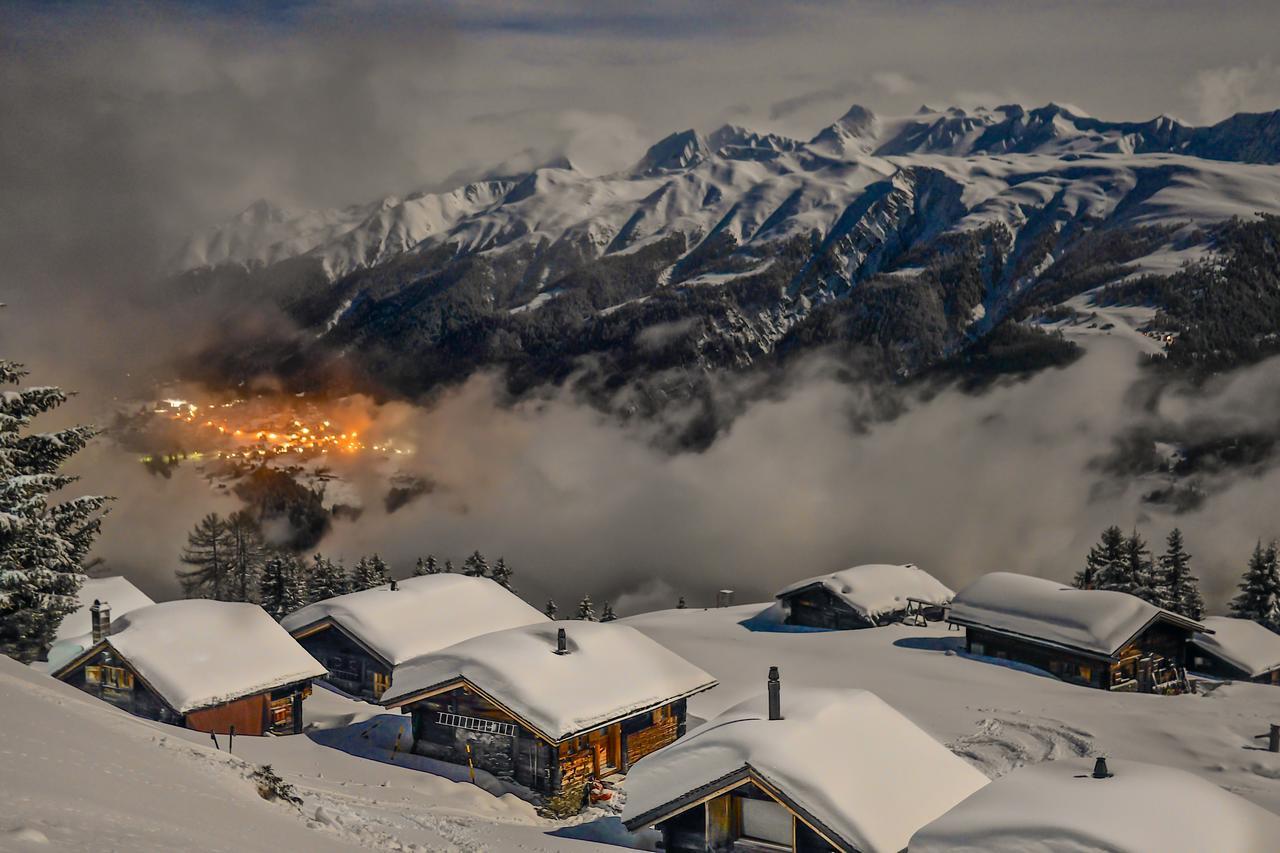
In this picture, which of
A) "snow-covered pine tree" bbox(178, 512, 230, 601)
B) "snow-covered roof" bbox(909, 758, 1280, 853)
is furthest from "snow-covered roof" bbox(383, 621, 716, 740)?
"snow-covered pine tree" bbox(178, 512, 230, 601)

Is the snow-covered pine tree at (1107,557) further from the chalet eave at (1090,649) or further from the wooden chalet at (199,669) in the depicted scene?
the wooden chalet at (199,669)

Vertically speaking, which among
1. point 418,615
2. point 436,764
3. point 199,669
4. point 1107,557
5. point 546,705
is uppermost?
point 1107,557

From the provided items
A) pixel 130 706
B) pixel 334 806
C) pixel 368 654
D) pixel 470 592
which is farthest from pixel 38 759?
pixel 470 592

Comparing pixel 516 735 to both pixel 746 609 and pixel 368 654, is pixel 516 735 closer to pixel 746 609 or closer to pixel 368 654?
pixel 368 654

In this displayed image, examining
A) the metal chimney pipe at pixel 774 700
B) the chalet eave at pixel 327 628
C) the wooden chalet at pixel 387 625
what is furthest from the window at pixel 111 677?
the metal chimney pipe at pixel 774 700

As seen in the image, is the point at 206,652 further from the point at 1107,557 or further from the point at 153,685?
the point at 1107,557

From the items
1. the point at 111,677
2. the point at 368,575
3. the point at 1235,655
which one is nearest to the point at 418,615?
the point at 111,677

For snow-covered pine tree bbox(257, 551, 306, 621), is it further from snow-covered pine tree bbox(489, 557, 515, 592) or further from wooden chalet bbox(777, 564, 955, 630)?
wooden chalet bbox(777, 564, 955, 630)
